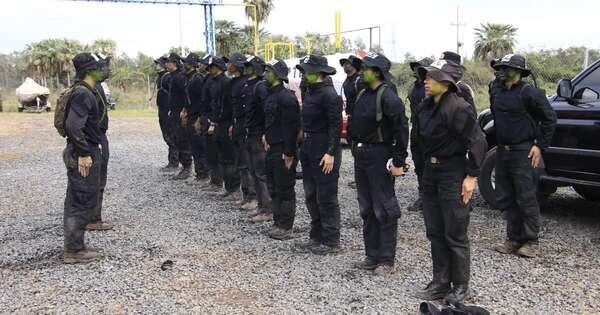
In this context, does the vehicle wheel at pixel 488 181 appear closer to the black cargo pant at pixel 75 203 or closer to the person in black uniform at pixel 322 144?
the person in black uniform at pixel 322 144

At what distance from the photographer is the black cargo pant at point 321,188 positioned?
503 centimetres

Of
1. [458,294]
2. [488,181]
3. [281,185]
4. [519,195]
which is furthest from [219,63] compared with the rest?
[458,294]

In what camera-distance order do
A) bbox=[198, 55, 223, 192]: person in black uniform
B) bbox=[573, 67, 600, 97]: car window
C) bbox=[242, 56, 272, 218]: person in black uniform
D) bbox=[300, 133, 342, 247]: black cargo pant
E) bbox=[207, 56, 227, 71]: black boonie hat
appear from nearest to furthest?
bbox=[300, 133, 342, 247]: black cargo pant
bbox=[573, 67, 600, 97]: car window
bbox=[242, 56, 272, 218]: person in black uniform
bbox=[207, 56, 227, 71]: black boonie hat
bbox=[198, 55, 223, 192]: person in black uniform

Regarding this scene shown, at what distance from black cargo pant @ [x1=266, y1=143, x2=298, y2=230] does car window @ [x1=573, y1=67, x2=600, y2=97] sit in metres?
3.00

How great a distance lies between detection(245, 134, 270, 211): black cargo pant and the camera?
636 cm

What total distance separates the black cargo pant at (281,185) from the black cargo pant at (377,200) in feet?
3.80

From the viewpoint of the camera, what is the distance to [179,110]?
880cm

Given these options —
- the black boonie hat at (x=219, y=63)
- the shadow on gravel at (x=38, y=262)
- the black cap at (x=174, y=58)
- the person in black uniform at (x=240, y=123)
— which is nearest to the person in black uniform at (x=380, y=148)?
the person in black uniform at (x=240, y=123)

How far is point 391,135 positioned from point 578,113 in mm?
2352

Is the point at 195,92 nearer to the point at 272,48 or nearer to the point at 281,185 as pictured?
the point at 281,185

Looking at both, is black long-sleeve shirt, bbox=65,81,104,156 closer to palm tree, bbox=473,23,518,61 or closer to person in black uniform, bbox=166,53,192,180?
person in black uniform, bbox=166,53,192,180

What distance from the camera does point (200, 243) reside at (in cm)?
548

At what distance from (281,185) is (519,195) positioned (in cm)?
227

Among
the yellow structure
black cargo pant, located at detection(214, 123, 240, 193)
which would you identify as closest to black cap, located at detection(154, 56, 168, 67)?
black cargo pant, located at detection(214, 123, 240, 193)
